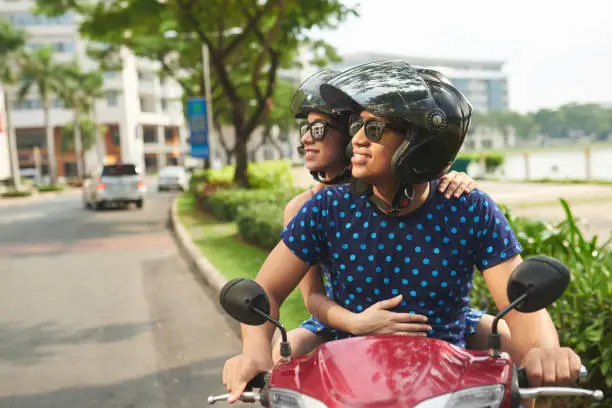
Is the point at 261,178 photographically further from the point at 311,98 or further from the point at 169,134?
the point at 169,134

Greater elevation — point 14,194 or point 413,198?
point 413,198

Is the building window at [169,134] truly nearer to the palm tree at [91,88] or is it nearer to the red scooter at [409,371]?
the palm tree at [91,88]

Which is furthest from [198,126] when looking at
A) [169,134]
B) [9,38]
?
[169,134]

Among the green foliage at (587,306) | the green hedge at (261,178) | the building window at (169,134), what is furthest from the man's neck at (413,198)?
the building window at (169,134)

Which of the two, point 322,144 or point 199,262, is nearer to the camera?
point 322,144

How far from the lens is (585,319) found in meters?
3.89

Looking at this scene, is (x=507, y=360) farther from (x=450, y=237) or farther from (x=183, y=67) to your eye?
(x=183, y=67)

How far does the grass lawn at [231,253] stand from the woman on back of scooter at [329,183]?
258cm

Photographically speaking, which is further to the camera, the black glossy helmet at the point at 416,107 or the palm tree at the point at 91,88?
the palm tree at the point at 91,88

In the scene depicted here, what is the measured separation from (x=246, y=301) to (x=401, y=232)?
59 cm

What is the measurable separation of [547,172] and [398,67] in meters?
30.1

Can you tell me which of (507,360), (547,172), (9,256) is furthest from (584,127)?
(547,172)

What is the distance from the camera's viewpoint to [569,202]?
1722 centimetres

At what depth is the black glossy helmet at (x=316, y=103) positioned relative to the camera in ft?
9.52
